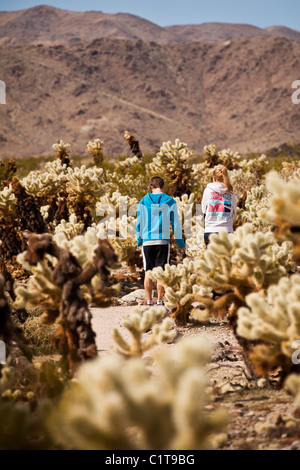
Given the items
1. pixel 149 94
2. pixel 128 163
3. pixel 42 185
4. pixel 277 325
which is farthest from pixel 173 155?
pixel 149 94

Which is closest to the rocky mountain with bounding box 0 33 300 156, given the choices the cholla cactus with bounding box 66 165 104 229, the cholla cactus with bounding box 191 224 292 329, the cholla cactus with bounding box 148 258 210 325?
the cholla cactus with bounding box 66 165 104 229

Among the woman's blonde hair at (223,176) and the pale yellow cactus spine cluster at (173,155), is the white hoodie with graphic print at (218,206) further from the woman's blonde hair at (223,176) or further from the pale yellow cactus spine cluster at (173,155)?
the pale yellow cactus spine cluster at (173,155)

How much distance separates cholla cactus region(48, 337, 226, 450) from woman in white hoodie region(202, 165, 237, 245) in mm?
3904

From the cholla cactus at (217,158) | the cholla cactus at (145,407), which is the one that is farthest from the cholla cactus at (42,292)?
the cholla cactus at (217,158)

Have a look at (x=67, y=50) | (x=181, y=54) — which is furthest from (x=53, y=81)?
(x=181, y=54)

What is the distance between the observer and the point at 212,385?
4043 mm

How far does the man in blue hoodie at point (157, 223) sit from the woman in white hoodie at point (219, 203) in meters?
0.50

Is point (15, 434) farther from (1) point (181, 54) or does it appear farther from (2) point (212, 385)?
(1) point (181, 54)

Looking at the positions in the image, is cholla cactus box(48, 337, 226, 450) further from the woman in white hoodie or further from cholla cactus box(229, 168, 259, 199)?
cholla cactus box(229, 168, 259, 199)

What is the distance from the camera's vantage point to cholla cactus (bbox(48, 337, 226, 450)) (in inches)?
75.2

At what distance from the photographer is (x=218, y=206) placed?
19.1ft

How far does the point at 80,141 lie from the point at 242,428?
58.3 metres

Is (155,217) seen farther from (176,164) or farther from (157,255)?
(176,164)

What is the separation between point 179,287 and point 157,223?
889mm
